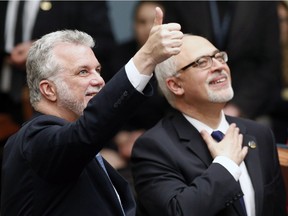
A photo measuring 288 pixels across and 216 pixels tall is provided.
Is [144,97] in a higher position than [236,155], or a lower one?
higher

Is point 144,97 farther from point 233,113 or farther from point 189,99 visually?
point 233,113

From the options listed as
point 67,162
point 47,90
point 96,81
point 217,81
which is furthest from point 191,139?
point 67,162

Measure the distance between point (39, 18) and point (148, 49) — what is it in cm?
232

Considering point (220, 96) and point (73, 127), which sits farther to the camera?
point (220, 96)

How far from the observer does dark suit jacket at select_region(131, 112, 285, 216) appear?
3162mm

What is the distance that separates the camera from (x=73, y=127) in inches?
101

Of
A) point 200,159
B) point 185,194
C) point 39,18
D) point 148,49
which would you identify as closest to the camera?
point 148,49

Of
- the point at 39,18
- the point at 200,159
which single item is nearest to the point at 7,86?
the point at 39,18

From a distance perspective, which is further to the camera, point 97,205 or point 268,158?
point 268,158

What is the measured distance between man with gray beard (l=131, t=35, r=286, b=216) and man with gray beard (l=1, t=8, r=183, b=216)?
0.26 metres

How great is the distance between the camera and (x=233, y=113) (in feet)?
16.3

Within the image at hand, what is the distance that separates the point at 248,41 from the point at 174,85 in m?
1.72

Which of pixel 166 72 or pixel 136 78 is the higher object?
pixel 136 78

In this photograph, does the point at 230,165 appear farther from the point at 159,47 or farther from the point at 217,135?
the point at 159,47
